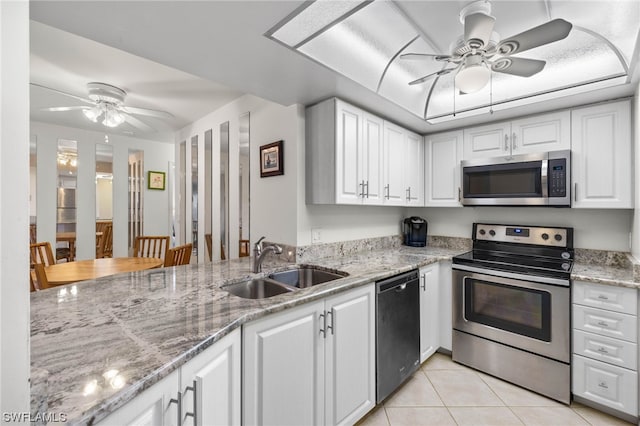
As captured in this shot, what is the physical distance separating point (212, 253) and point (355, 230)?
5.56 feet

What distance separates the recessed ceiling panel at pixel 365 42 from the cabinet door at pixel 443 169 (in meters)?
1.37

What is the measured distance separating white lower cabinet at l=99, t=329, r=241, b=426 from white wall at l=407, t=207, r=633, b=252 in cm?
273

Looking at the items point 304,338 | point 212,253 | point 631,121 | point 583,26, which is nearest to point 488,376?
point 304,338

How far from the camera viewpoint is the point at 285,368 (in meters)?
1.32

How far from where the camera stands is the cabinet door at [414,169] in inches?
115

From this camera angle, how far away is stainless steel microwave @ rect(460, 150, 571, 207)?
228cm

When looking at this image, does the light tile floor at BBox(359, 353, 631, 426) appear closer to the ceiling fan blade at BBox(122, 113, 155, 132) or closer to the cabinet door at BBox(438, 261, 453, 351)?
the cabinet door at BBox(438, 261, 453, 351)

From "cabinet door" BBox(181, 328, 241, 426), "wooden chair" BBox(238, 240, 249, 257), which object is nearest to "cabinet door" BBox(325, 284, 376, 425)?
"cabinet door" BBox(181, 328, 241, 426)

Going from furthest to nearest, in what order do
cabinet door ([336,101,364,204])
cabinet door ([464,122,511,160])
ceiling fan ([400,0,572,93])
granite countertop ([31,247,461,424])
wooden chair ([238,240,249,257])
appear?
1. wooden chair ([238,240,249,257])
2. cabinet door ([464,122,511,160])
3. cabinet door ([336,101,364,204])
4. ceiling fan ([400,0,572,93])
5. granite countertop ([31,247,461,424])

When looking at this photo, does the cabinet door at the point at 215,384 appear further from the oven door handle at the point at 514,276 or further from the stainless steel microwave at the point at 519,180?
the stainless steel microwave at the point at 519,180

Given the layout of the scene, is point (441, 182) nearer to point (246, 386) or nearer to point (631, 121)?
point (631, 121)

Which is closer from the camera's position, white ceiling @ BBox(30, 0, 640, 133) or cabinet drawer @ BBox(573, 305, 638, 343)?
white ceiling @ BBox(30, 0, 640, 133)

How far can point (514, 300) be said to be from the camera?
2.14m

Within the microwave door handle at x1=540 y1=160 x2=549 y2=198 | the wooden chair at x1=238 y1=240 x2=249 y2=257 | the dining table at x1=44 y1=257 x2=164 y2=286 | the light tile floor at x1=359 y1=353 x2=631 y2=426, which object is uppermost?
the microwave door handle at x1=540 y1=160 x2=549 y2=198
